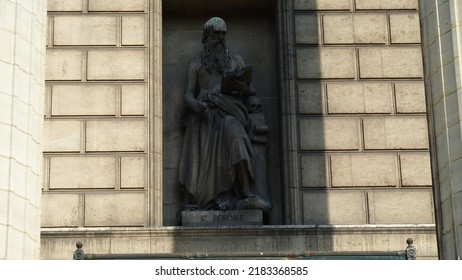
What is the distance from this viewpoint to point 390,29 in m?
23.9

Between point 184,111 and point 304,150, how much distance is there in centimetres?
251

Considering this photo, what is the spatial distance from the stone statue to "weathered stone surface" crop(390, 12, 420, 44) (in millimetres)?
3036

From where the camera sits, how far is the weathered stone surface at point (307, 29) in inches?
932

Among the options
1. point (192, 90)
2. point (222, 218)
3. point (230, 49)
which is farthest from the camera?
point (230, 49)

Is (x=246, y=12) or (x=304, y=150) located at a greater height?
(x=246, y=12)

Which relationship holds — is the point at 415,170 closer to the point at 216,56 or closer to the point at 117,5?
the point at 216,56

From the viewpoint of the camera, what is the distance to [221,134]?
23.0 meters

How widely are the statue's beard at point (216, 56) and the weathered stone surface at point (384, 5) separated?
9.22ft

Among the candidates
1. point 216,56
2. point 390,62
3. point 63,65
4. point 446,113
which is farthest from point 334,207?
point 63,65

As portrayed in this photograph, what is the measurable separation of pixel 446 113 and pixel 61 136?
27.9 ft

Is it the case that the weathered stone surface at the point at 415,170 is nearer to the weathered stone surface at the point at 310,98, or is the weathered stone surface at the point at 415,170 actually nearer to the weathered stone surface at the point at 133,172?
the weathered stone surface at the point at 310,98

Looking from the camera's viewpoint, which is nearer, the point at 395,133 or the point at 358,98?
the point at 395,133
